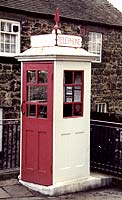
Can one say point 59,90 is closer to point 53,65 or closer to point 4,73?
point 53,65

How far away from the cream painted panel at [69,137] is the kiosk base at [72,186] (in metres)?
0.10

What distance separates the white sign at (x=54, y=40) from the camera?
7.46 meters

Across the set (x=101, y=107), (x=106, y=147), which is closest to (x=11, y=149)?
(x=106, y=147)

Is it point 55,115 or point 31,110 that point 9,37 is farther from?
point 55,115

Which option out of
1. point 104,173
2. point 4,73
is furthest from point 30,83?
point 4,73

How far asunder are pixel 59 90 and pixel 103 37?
1028cm

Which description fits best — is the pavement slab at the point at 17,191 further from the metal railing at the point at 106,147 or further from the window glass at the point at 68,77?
the window glass at the point at 68,77

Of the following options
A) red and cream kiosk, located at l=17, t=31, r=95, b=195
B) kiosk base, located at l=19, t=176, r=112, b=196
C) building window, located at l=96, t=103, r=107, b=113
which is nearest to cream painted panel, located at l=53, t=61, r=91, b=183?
red and cream kiosk, located at l=17, t=31, r=95, b=195

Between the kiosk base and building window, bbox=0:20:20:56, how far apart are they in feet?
22.8

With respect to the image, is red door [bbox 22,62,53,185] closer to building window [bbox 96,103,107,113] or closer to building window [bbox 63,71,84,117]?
building window [bbox 63,71,84,117]

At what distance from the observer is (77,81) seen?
775 centimetres

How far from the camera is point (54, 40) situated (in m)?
7.43

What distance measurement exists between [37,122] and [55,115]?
0.39 metres

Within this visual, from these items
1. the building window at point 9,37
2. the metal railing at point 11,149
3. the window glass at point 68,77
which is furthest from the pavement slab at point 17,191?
the building window at point 9,37
